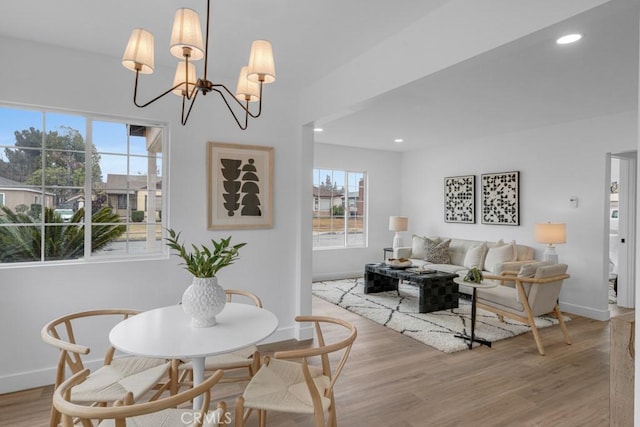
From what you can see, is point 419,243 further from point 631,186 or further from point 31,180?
point 31,180

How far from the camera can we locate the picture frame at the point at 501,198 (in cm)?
566

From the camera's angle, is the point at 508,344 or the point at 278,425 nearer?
the point at 278,425

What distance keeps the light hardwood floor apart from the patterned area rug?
20 centimetres

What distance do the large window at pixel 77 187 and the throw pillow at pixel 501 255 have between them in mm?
4624

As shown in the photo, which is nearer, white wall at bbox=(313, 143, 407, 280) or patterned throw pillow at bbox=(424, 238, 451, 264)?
patterned throw pillow at bbox=(424, 238, 451, 264)

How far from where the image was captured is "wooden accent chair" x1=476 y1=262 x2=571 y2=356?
3.59 m

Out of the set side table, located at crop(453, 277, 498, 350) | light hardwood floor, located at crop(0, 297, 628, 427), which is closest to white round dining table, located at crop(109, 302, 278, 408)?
light hardwood floor, located at crop(0, 297, 628, 427)

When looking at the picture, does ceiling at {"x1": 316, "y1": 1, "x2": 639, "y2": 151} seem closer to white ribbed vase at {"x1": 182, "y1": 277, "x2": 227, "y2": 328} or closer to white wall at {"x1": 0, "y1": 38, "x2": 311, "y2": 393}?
white wall at {"x1": 0, "y1": 38, "x2": 311, "y2": 393}

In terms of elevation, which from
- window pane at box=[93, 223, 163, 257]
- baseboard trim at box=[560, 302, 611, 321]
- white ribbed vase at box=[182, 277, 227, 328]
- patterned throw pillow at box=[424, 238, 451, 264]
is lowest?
baseboard trim at box=[560, 302, 611, 321]

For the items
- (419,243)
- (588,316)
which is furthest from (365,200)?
(588,316)

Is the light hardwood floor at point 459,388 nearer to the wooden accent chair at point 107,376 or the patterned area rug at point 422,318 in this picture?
the patterned area rug at point 422,318

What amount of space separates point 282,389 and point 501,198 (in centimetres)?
527

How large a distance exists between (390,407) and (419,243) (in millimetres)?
4453

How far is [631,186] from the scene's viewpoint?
16.7ft
